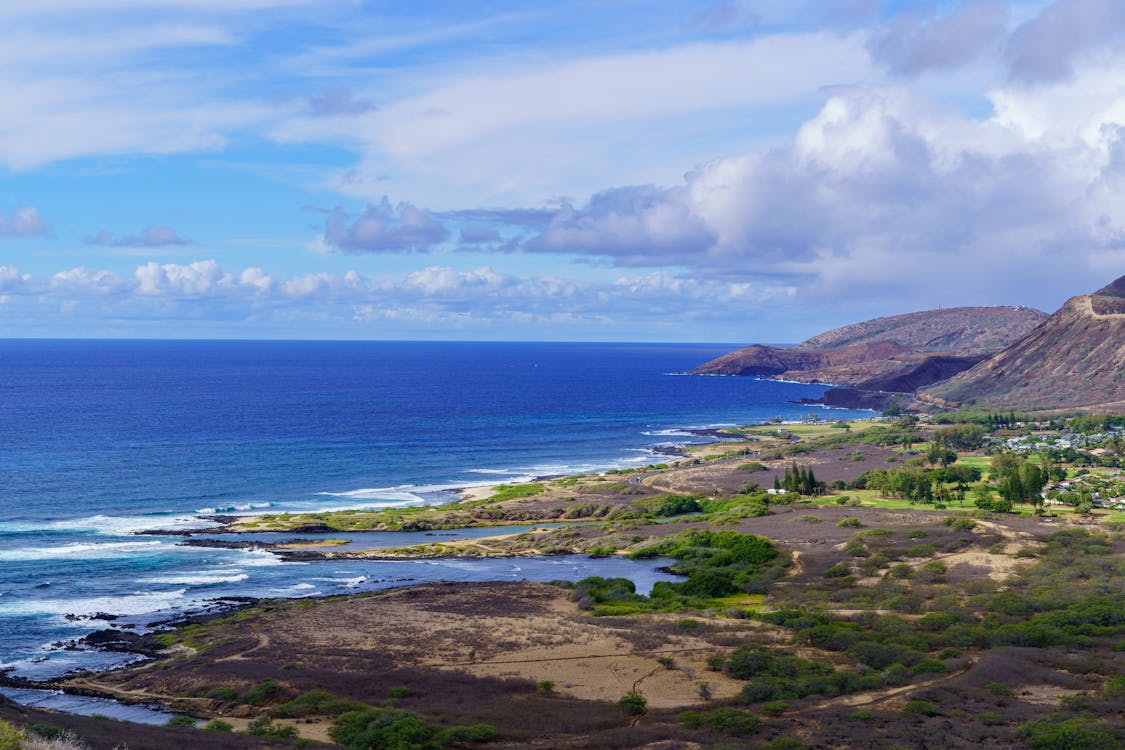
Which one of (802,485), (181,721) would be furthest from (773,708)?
(802,485)

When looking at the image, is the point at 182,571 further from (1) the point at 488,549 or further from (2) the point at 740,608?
(2) the point at 740,608

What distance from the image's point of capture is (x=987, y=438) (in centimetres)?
14975

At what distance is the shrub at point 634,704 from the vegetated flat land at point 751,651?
0.40 metres

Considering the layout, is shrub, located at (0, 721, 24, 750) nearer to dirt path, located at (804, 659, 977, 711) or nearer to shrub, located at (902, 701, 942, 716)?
dirt path, located at (804, 659, 977, 711)

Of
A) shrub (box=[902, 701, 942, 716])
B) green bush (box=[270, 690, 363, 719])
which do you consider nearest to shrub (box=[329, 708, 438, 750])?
green bush (box=[270, 690, 363, 719])

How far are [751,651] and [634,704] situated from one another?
9.36 meters

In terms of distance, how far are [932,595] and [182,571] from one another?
56361 millimetres

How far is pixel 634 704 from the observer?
4244 centimetres

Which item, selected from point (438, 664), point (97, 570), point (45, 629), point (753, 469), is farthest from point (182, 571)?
point (753, 469)

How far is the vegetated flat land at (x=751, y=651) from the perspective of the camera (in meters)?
39.1

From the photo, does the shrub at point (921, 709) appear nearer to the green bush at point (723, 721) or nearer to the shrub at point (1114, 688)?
the green bush at point (723, 721)

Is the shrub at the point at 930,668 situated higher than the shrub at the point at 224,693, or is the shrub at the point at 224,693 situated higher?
the shrub at the point at 930,668

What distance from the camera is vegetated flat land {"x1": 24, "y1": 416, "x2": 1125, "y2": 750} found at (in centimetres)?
3909

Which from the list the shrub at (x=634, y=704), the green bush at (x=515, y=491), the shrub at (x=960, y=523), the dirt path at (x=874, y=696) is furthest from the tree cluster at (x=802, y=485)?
the shrub at (x=634, y=704)
